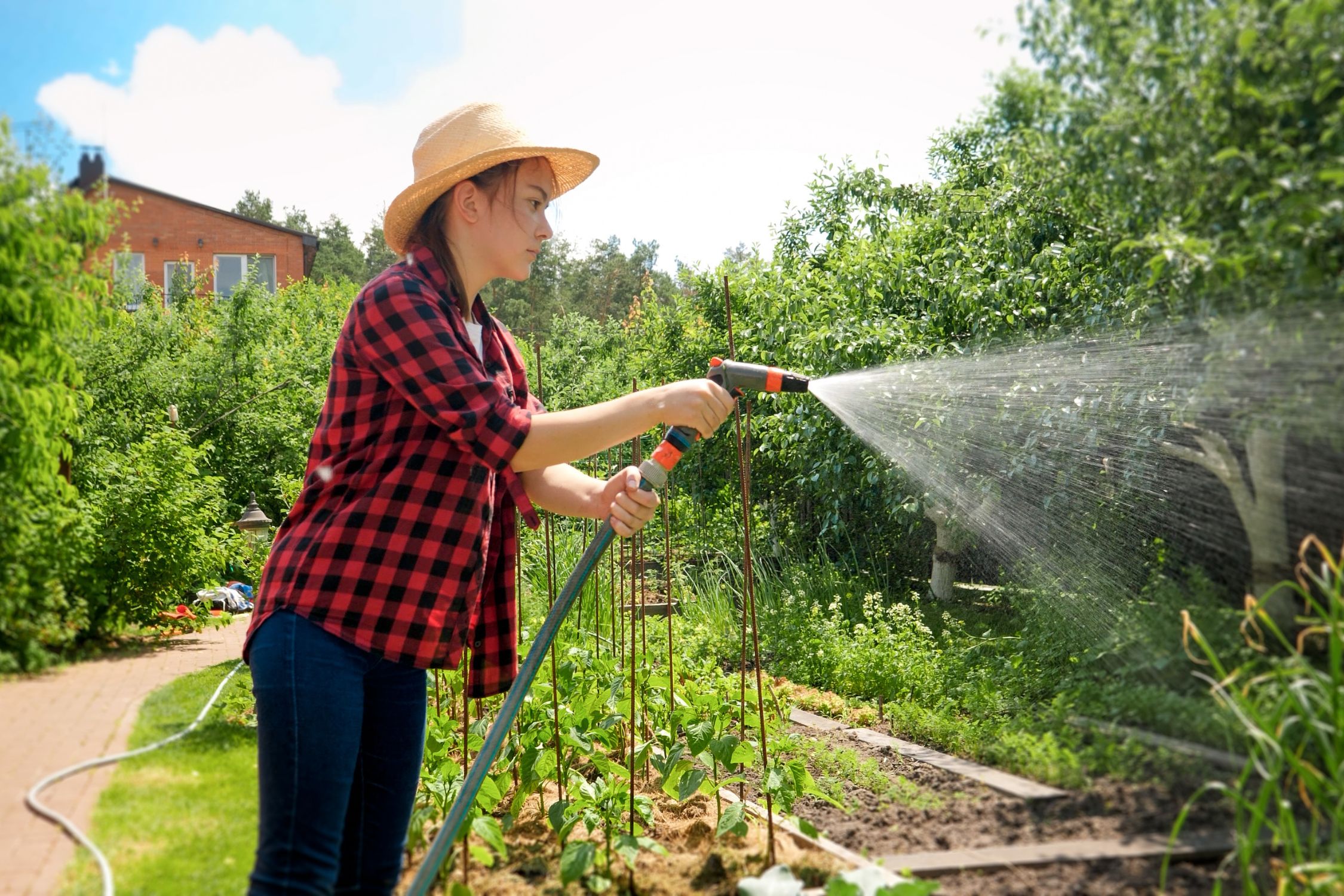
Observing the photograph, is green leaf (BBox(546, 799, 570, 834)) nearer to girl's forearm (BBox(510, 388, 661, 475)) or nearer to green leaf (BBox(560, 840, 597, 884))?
green leaf (BBox(560, 840, 597, 884))

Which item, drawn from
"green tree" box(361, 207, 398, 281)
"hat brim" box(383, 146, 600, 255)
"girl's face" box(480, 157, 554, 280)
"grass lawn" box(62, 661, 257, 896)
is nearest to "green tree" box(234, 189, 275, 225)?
"hat brim" box(383, 146, 600, 255)

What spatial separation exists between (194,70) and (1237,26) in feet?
5.63

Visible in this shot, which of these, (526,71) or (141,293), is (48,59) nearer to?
(141,293)

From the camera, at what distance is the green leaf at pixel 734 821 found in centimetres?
272

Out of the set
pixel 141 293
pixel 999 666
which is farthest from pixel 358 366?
pixel 999 666

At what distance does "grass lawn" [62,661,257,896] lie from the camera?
1.54 metres

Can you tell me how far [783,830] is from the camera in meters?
2.85

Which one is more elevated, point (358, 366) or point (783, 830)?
point (358, 366)

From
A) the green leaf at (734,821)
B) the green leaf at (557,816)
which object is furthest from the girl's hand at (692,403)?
the green leaf at (557,816)

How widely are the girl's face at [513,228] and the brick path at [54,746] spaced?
1.07 meters

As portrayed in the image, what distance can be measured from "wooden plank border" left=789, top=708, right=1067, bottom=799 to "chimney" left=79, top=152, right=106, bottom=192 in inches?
72.5

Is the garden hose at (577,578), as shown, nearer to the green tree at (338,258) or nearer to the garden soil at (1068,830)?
the garden soil at (1068,830)

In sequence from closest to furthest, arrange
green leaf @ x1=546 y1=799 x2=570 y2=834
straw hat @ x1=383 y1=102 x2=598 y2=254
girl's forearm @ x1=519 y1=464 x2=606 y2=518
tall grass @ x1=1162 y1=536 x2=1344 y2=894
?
1. tall grass @ x1=1162 y1=536 x2=1344 y2=894
2. straw hat @ x1=383 y1=102 x2=598 y2=254
3. girl's forearm @ x1=519 y1=464 x2=606 y2=518
4. green leaf @ x1=546 y1=799 x2=570 y2=834

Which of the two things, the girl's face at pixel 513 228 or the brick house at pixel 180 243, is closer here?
the brick house at pixel 180 243
